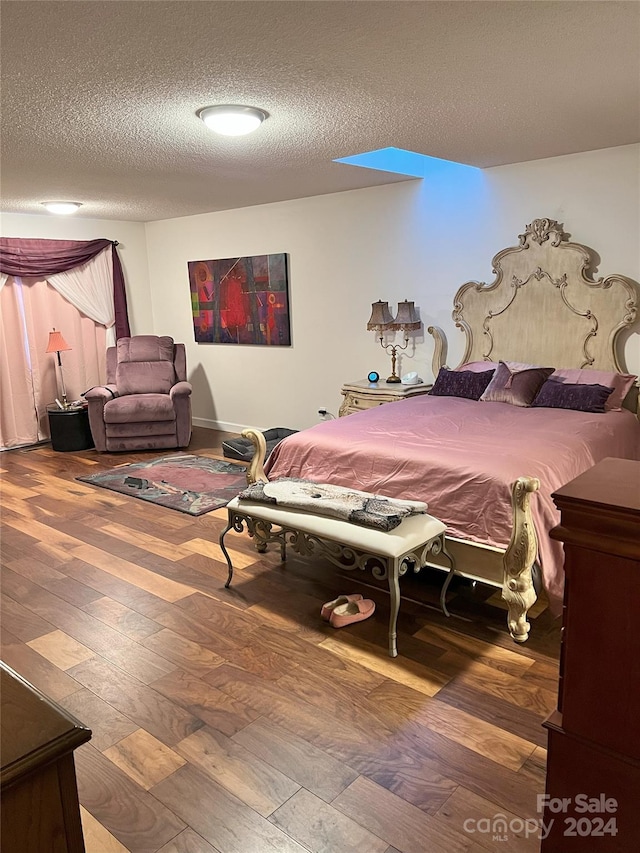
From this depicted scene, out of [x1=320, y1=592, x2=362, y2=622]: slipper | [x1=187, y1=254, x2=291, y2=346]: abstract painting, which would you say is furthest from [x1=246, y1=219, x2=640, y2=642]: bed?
[x1=187, y1=254, x2=291, y2=346]: abstract painting

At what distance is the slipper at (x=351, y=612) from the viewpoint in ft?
9.06

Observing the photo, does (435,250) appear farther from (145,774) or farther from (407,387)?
(145,774)

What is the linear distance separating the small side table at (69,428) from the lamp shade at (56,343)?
23.7 inches

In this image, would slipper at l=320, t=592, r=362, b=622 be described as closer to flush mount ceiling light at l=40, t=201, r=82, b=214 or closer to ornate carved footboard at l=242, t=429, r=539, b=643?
ornate carved footboard at l=242, t=429, r=539, b=643

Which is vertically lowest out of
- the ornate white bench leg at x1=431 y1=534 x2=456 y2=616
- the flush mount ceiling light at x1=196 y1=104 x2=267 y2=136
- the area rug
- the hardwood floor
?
the hardwood floor

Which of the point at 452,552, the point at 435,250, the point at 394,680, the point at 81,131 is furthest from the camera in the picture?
the point at 435,250

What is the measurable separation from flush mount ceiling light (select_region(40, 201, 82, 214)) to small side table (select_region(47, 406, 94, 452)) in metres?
1.87

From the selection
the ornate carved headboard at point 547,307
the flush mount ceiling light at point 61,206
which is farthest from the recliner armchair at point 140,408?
the ornate carved headboard at point 547,307

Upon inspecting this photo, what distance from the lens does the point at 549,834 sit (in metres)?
1.20

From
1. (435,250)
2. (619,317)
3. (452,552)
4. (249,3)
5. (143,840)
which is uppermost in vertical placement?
(249,3)

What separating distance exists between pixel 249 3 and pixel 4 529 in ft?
11.4

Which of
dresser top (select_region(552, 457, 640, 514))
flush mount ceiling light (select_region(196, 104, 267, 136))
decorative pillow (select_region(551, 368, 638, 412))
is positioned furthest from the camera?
decorative pillow (select_region(551, 368, 638, 412))

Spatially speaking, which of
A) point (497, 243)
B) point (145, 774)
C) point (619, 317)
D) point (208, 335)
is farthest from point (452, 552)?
point (208, 335)

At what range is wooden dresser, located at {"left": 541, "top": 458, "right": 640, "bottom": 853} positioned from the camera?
103 centimetres
